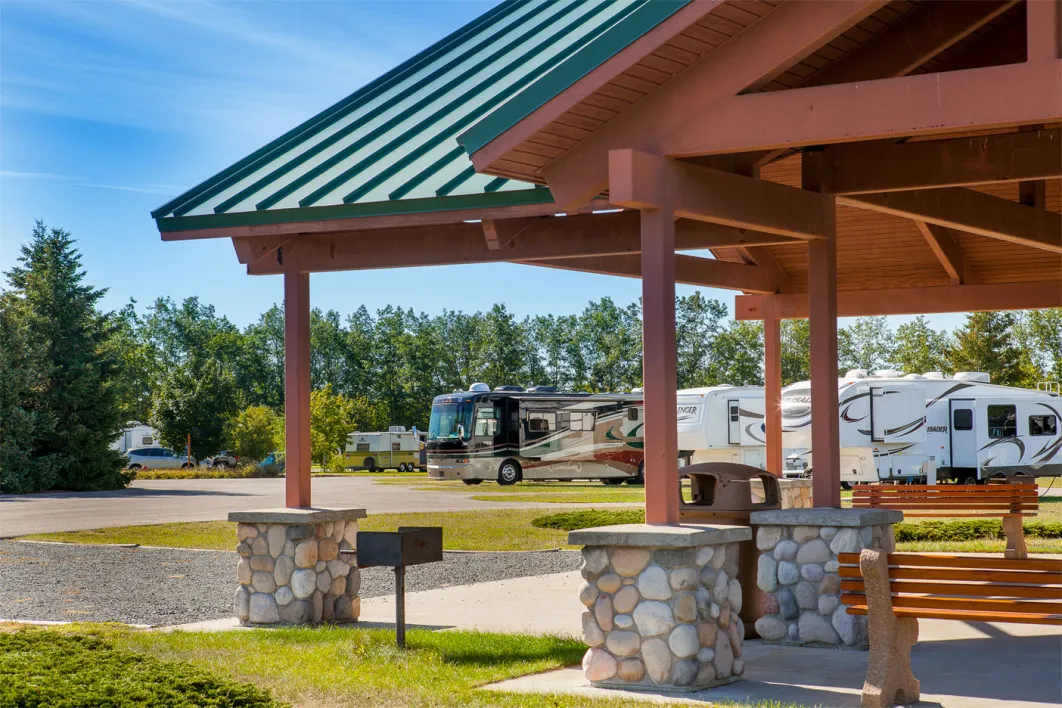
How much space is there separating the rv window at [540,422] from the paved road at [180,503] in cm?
401

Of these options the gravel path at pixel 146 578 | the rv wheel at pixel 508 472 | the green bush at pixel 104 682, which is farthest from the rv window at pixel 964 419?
the green bush at pixel 104 682

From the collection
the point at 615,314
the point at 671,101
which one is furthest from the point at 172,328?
the point at 671,101

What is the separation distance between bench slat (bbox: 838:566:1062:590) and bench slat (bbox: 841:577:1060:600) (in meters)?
0.03

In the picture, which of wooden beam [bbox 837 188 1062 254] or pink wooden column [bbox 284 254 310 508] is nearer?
wooden beam [bbox 837 188 1062 254]

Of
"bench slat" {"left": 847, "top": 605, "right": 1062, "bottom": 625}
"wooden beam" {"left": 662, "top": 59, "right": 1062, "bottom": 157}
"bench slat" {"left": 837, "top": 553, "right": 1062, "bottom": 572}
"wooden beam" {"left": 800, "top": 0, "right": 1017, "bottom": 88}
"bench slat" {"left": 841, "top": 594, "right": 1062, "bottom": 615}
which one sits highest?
"wooden beam" {"left": 800, "top": 0, "right": 1017, "bottom": 88}

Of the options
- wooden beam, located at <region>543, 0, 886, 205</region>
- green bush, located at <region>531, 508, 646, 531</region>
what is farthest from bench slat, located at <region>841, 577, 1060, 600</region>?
green bush, located at <region>531, 508, 646, 531</region>

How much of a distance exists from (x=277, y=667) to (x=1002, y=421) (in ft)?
81.1

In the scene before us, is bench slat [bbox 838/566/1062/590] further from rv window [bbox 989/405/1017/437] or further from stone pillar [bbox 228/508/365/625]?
rv window [bbox 989/405/1017/437]

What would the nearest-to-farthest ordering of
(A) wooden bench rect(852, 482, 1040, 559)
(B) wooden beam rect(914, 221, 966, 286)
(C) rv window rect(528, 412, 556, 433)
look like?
(B) wooden beam rect(914, 221, 966, 286) → (A) wooden bench rect(852, 482, 1040, 559) → (C) rv window rect(528, 412, 556, 433)

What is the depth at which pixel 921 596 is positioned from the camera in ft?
20.3

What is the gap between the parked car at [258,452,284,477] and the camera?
164 feet

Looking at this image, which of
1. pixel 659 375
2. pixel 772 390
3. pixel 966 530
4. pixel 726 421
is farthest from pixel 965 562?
pixel 726 421

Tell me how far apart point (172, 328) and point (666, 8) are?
9741 centimetres

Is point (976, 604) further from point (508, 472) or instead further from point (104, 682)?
point (508, 472)
